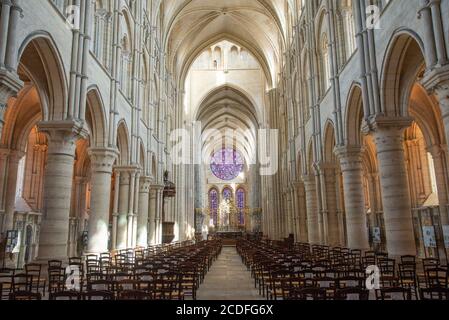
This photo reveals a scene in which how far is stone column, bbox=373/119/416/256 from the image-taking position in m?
13.0

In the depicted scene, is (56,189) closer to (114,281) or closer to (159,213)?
(114,281)

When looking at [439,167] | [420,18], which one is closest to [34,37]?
[420,18]

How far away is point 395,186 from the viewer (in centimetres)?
1316

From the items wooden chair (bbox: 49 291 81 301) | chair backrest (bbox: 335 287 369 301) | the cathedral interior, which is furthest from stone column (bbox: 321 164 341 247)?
wooden chair (bbox: 49 291 81 301)

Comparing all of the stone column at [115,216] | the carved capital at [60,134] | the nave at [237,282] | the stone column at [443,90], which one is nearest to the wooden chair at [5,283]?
the nave at [237,282]

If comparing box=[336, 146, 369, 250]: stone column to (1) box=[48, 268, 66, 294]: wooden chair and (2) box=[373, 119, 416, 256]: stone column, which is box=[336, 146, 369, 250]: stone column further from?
(1) box=[48, 268, 66, 294]: wooden chair

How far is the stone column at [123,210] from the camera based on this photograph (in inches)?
845

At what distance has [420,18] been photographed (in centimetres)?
1045

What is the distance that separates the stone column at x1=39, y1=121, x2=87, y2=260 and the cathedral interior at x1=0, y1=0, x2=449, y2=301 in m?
0.04

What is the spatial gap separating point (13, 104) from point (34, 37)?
468 inches

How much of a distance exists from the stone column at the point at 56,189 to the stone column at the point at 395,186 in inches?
433

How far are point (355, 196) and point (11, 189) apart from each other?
60.0 ft

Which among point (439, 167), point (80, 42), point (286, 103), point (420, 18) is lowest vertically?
point (439, 167)
